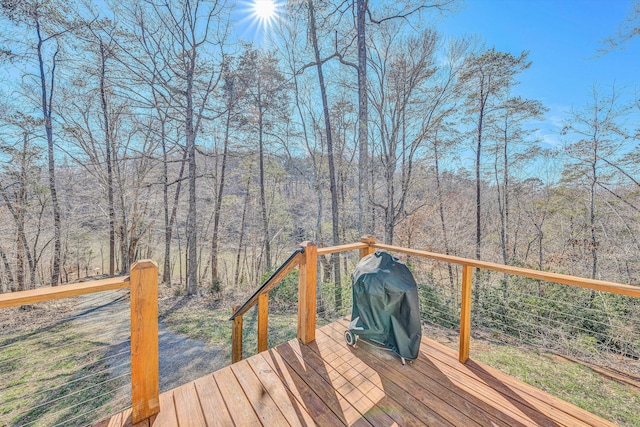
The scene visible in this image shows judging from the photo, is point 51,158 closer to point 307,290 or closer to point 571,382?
point 307,290

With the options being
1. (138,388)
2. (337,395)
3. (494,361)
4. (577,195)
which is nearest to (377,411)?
(337,395)

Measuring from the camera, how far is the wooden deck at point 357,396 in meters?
1.54

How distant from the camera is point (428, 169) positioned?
31.3 feet

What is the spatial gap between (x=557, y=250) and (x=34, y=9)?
62.9 ft

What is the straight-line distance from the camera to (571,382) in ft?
11.2

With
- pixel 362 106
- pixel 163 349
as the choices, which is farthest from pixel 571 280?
pixel 163 349

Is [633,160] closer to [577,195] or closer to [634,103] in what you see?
[634,103]

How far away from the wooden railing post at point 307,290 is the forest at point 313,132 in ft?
12.4

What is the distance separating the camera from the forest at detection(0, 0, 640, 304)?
701 centimetres

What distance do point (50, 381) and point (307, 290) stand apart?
194 inches

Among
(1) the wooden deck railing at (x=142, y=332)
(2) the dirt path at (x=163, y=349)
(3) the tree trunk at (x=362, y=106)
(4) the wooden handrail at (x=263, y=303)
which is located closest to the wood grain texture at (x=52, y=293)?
(1) the wooden deck railing at (x=142, y=332)

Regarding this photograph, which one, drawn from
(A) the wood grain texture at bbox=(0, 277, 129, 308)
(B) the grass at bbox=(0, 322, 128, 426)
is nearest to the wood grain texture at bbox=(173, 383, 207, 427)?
(A) the wood grain texture at bbox=(0, 277, 129, 308)

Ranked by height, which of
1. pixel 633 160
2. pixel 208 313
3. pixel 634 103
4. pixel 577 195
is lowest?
pixel 208 313

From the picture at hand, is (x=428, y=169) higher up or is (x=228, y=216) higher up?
(x=428, y=169)
